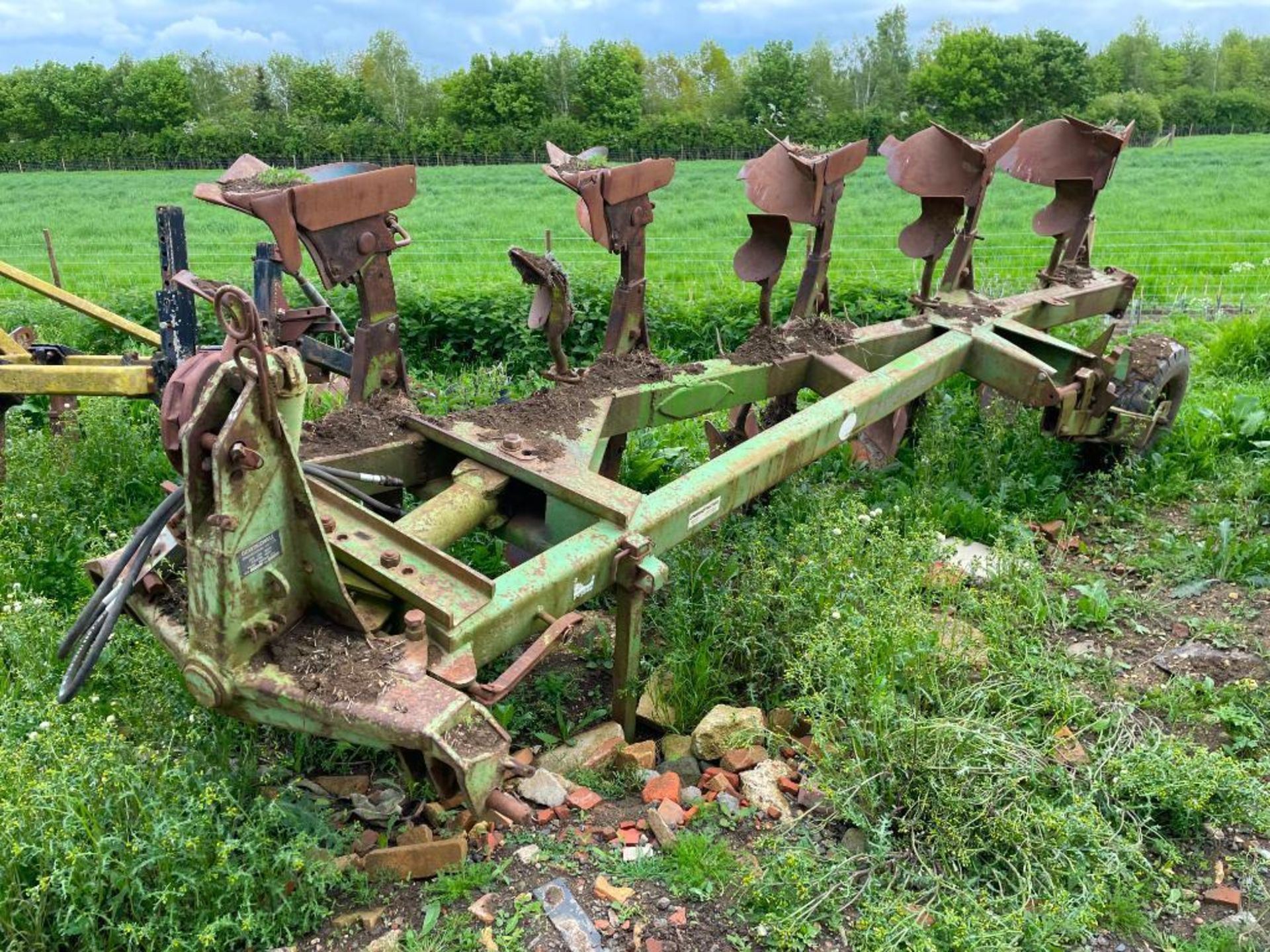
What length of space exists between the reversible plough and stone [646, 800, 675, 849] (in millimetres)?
549

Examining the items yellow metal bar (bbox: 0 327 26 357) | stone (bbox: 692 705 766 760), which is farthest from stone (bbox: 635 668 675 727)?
yellow metal bar (bbox: 0 327 26 357)

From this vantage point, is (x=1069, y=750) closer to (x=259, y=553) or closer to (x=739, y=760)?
(x=739, y=760)

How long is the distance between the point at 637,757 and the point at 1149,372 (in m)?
4.02

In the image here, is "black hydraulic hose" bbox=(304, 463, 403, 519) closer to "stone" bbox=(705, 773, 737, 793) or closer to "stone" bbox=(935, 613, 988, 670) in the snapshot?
"stone" bbox=(705, 773, 737, 793)

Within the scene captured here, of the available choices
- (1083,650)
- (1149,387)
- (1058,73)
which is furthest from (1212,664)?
(1058,73)

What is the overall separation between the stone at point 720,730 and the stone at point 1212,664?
176 centimetres

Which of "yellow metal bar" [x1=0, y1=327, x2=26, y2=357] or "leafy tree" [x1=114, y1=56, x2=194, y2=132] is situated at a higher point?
"leafy tree" [x1=114, y1=56, x2=194, y2=132]

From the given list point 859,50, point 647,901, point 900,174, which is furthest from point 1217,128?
point 647,901

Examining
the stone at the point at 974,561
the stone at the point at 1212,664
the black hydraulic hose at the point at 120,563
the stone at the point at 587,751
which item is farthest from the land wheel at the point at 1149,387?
the black hydraulic hose at the point at 120,563

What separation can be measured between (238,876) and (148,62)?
83.6 metres

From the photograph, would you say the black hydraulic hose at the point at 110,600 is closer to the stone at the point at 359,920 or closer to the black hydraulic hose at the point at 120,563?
the black hydraulic hose at the point at 120,563

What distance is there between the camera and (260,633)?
7.85 feet

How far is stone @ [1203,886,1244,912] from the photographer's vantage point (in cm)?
280

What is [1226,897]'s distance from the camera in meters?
2.82
